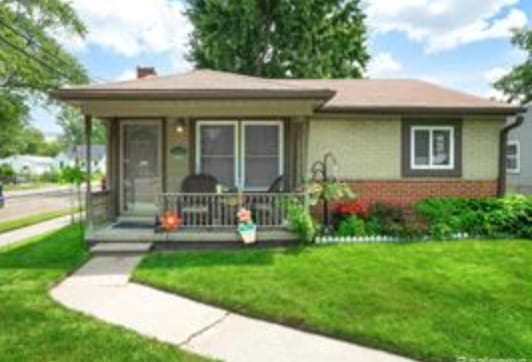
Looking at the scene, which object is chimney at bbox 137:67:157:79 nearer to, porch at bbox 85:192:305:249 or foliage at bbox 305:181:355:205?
porch at bbox 85:192:305:249

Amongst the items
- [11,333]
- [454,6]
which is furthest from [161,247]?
[454,6]

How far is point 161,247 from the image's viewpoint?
9.78 metres

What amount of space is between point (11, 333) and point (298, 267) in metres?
4.20

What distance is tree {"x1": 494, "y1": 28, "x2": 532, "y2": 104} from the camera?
3897cm

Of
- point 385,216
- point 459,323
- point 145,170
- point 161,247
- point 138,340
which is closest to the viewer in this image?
point 138,340

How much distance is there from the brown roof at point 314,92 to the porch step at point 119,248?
2.72 meters

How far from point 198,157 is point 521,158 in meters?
18.1

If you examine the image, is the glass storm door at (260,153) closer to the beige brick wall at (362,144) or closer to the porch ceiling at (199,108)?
the porch ceiling at (199,108)

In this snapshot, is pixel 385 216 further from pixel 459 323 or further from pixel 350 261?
pixel 459 323

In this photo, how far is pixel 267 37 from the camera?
91.5 feet

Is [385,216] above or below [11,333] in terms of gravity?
above

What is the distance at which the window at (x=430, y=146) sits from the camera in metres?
11.6

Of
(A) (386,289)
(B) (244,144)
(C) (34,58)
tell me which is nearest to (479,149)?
(B) (244,144)

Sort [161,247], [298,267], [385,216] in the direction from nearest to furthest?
[298,267] < [161,247] < [385,216]
